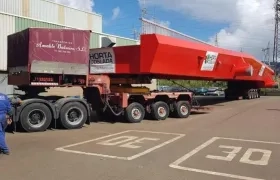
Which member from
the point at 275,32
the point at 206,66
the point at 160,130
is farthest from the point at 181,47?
the point at 275,32

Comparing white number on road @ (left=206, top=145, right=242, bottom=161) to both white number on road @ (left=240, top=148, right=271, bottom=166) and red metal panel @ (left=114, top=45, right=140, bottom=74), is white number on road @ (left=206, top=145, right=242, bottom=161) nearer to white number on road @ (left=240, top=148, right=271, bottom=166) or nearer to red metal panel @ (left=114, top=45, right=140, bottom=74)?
white number on road @ (left=240, top=148, right=271, bottom=166)

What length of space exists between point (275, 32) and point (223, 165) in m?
60.2

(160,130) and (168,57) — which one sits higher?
(168,57)

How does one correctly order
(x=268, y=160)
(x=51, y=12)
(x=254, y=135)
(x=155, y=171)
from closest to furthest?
(x=155, y=171)
(x=268, y=160)
(x=254, y=135)
(x=51, y=12)

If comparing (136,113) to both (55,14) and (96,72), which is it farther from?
(55,14)

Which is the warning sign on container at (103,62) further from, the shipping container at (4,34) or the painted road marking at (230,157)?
the shipping container at (4,34)

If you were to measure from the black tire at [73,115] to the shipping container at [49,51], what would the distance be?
45.5 inches

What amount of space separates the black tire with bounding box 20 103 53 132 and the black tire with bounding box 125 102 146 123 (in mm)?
3684

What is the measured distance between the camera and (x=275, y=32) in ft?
208

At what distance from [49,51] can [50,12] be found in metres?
29.4

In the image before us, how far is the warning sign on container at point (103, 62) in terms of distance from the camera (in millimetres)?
16547

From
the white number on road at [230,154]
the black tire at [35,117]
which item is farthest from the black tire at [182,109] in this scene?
the white number on road at [230,154]

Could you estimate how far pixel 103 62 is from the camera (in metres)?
16.6

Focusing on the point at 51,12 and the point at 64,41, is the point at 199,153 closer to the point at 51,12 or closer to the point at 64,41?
the point at 64,41
